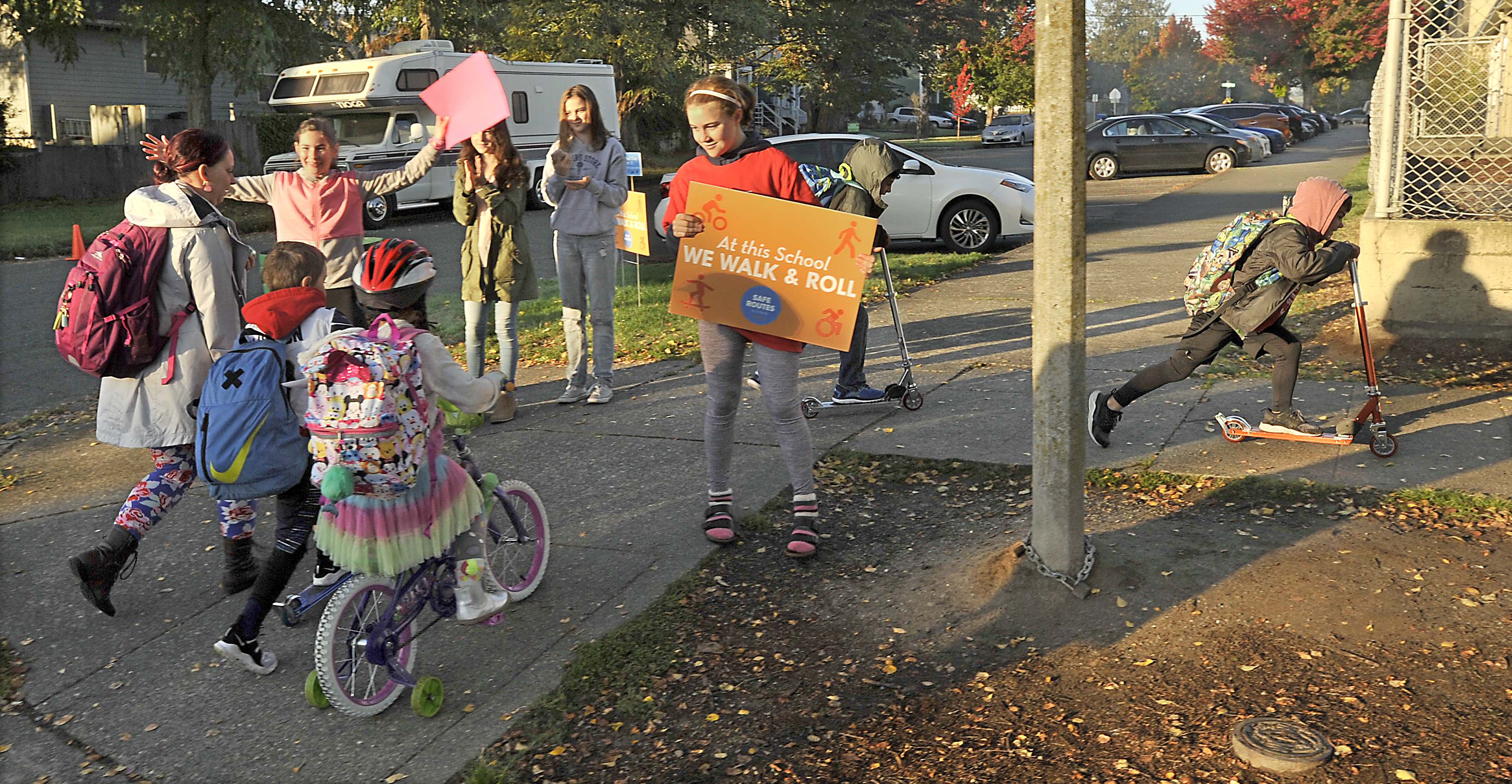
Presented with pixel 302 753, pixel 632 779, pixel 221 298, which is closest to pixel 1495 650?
pixel 632 779

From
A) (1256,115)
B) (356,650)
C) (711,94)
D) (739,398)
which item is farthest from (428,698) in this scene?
(1256,115)

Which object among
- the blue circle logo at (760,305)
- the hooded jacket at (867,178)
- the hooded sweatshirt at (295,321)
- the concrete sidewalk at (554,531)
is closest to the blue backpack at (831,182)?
the hooded jacket at (867,178)

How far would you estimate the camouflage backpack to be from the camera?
5.70 metres

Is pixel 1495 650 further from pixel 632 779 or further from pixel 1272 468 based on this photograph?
pixel 632 779

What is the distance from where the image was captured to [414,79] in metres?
22.2

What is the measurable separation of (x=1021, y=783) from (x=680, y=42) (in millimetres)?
30657

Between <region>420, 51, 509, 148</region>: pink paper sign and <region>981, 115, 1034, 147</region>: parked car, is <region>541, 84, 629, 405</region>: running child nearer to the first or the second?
<region>420, 51, 509, 148</region>: pink paper sign

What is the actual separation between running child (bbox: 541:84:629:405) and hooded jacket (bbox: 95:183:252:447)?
2539 mm

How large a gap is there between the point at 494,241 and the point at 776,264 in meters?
2.70

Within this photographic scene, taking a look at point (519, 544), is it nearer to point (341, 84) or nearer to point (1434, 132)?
point (1434, 132)

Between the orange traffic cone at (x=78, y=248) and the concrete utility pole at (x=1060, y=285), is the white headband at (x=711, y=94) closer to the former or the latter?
the concrete utility pole at (x=1060, y=285)

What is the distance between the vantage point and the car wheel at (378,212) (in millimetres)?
20516

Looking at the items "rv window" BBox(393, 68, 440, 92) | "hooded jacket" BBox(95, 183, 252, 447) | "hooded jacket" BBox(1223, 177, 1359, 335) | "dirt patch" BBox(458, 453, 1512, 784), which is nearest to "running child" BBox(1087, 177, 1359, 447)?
"hooded jacket" BBox(1223, 177, 1359, 335)

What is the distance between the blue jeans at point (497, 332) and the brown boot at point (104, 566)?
280 cm
